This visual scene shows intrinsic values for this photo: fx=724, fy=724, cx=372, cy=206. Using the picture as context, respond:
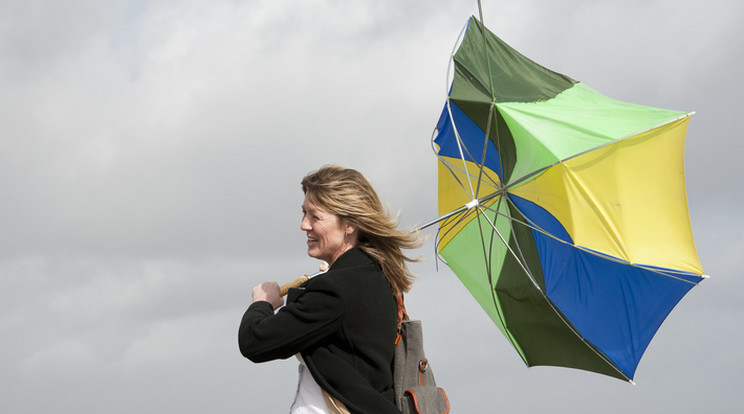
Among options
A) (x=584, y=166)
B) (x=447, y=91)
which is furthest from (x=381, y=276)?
(x=447, y=91)

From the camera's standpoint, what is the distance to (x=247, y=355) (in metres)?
3.45

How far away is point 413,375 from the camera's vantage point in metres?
3.87

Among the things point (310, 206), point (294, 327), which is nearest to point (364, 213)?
point (310, 206)

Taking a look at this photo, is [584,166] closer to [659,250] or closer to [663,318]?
[659,250]

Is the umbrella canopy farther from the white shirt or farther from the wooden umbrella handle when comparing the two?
the white shirt

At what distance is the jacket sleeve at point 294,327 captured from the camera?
3.40m

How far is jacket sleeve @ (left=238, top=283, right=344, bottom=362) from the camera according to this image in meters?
3.40

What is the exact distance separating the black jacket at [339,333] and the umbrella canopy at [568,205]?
200 centimetres

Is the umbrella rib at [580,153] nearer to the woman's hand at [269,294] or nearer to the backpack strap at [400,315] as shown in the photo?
the backpack strap at [400,315]

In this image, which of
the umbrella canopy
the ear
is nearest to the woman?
the ear

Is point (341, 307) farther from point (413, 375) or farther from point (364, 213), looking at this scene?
point (413, 375)

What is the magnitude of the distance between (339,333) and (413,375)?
587 millimetres

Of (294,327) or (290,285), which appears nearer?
(294,327)

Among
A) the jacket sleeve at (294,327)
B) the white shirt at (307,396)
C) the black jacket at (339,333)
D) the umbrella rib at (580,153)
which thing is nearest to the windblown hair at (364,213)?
the black jacket at (339,333)
